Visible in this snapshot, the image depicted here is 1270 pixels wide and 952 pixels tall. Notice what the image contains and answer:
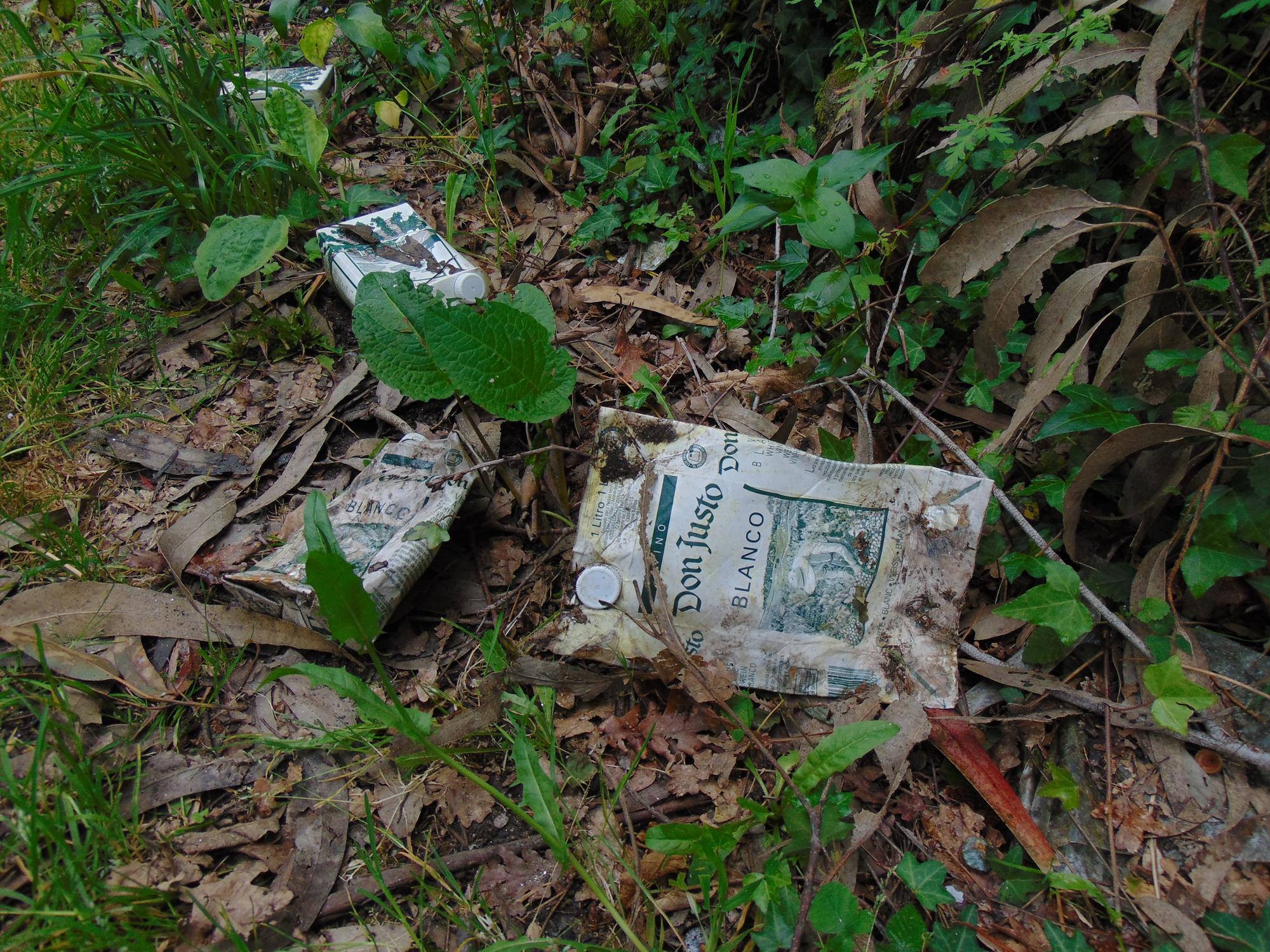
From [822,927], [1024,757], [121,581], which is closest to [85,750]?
[121,581]

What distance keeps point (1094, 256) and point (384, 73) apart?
2.29 metres

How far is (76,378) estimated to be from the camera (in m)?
1.96

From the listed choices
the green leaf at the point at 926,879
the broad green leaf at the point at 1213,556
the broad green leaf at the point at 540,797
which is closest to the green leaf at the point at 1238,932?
the green leaf at the point at 926,879

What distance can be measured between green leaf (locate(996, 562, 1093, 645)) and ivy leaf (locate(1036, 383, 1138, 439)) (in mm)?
268

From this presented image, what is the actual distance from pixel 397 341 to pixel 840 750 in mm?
1118

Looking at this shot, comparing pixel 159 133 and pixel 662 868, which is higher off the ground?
pixel 159 133

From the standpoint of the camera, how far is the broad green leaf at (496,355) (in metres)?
1.43

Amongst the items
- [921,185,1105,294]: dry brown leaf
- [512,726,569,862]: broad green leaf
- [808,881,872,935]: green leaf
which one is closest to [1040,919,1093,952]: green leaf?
[808,881,872,935]: green leaf

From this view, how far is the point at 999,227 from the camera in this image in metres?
1.55

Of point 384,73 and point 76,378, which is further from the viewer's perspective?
point 384,73

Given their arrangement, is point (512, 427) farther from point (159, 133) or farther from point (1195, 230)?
point (1195, 230)

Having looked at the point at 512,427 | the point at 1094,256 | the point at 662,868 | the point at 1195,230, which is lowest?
the point at 662,868

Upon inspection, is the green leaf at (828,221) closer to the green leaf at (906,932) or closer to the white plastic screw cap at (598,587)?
the white plastic screw cap at (598,587)

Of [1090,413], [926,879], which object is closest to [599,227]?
[1090,413]
